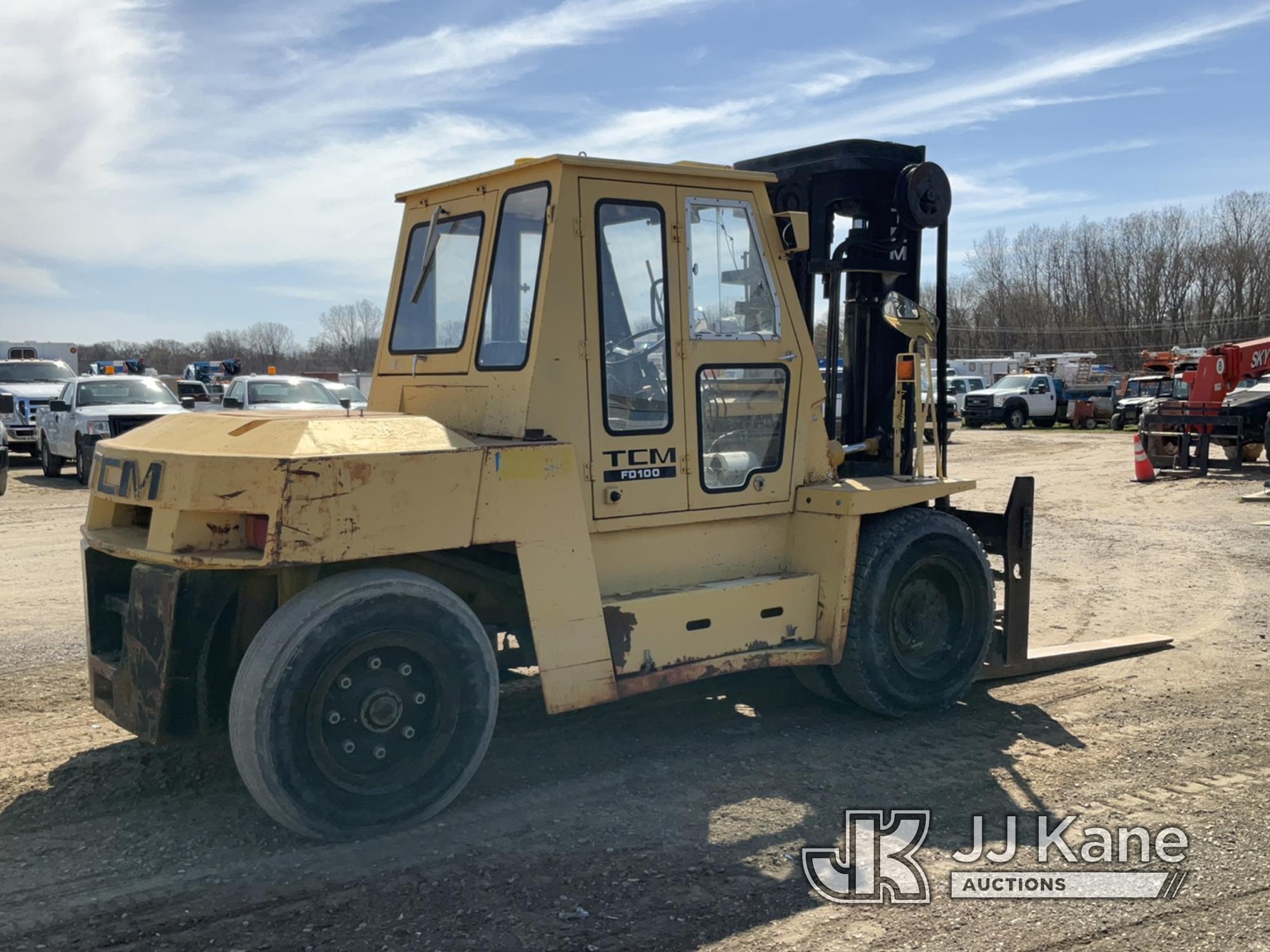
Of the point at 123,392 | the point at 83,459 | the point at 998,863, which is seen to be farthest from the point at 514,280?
the point at 123,392

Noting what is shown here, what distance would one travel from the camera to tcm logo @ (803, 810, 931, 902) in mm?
4219

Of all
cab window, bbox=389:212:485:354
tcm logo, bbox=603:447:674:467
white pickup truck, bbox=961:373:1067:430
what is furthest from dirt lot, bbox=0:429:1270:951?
white pickup truck, bbox=961:373:1067:430

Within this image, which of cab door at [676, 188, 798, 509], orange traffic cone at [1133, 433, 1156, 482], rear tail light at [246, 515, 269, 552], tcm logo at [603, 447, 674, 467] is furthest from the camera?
orange traffic cone at [1133, 433, 1156, 482]

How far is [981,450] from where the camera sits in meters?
28.5

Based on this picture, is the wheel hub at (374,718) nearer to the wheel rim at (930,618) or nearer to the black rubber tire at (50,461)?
the wheel rim at (930,618)

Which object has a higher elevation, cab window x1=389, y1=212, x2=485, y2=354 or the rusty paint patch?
cab window x1=389, y1=212, x2=485, y2=354

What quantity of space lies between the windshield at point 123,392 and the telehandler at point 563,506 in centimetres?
1431

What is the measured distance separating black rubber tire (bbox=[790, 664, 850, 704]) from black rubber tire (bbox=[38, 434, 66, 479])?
1708 centimetres

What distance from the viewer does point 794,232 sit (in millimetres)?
5883

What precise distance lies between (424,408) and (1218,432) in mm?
18372

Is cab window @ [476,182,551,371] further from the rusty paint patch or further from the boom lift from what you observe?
the boom lift

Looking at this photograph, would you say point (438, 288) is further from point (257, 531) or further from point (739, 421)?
point (257, 531)

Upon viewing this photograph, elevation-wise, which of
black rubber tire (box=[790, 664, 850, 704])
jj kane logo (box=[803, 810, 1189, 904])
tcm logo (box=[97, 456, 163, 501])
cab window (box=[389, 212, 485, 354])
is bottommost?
jj kane logo (box=[803, 810, 1189, 904])

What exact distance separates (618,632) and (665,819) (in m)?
0.85
